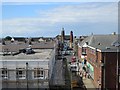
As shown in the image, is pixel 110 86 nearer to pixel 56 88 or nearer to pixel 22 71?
pixel 56 88

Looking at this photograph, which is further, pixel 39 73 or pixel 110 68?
pixel 110 68

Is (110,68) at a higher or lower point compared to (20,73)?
lower

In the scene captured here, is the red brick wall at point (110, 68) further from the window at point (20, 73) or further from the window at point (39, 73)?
the window at point (20, 73)

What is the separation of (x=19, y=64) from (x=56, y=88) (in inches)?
31.3

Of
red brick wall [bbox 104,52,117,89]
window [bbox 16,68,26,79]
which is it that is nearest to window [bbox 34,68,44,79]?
window [bbox 16,68,26,79]

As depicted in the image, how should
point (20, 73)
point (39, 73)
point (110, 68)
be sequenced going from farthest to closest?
point (110, 68) → point (39, 73) → point (20, 73)

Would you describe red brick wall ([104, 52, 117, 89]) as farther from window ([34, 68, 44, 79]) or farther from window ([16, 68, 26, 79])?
window ([16, 68, 26, 79])

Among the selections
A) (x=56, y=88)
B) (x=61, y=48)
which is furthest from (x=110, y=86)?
(x=61, y=48)

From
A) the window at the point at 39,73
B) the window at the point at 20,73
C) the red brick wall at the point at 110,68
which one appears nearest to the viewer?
the window at the point at 20,73

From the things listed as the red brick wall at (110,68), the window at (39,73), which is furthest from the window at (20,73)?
the red brick wall at (110,68)

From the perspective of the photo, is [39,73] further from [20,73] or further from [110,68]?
[110,68]

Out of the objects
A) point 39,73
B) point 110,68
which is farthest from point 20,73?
point 110,68

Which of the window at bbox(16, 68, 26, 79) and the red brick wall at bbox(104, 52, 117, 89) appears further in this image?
the red brick wall at bbox(104, 52, 117, 89)

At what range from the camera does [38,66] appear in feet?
12.6
